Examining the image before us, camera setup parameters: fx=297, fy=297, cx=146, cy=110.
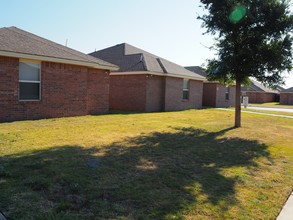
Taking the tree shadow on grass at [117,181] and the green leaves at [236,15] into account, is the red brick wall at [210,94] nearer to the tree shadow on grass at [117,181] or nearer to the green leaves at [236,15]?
the green leaves at [236,15]

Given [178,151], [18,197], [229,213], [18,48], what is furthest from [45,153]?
[18,48]

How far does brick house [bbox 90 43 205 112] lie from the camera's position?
20.8m

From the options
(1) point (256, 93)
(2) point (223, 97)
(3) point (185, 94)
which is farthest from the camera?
(1) point (256, 93)

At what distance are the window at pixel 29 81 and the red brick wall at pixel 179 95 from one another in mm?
11142

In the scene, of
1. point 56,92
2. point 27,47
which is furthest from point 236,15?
point 27,47

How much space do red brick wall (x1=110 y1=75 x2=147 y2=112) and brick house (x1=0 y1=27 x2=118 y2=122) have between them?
461 cm

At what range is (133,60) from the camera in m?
22.6

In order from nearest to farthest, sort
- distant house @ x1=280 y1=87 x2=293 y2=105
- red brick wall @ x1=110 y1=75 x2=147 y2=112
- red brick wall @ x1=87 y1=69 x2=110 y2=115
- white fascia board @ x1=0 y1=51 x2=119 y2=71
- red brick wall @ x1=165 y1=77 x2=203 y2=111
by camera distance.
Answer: white fascia board @ x1=0 y1=51 x2=119 y2=71 → red brick wall @ x1=87 y1=69 x2=110 y2=115 → red brick wall @ x1=110 y1=75 x2=147 y2=112 → red brick wall @ x1=165 y1=77 x2=203 y2=111 → distant house @ x1=280 y1=87 x2=293 y2=105

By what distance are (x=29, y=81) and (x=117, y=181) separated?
9.17m

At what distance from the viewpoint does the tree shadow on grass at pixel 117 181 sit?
399 centimetres

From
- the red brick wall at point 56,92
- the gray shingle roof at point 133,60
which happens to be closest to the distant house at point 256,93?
the gray shingle roof at point 133,60

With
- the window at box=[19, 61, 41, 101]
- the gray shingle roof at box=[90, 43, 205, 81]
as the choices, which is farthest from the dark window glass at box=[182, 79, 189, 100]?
the window at box=[19, 61, 41, 101]

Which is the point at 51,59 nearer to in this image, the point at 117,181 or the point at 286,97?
the point at 117,181

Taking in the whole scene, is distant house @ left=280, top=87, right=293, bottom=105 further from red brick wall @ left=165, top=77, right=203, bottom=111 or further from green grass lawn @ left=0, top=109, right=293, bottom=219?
green grass lawn @ left=0, top=109, right=293, bottom=219
